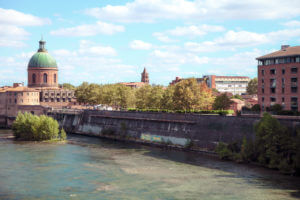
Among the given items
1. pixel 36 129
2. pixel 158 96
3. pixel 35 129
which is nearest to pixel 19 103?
pixel 36 129

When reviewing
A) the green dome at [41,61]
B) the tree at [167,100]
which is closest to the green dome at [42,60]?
the green dome at [41,61]

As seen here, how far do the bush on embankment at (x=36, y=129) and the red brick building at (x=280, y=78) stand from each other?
45.8 meters

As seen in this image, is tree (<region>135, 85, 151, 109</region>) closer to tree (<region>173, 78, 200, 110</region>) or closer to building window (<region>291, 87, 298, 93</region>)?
tree (<region>173, 78, 200, 110</region>)

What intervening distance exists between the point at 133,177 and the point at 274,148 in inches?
767

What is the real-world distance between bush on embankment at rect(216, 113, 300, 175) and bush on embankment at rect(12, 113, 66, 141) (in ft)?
145

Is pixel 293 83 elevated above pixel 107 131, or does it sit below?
above

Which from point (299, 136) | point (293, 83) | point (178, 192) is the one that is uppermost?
point (293, 83)

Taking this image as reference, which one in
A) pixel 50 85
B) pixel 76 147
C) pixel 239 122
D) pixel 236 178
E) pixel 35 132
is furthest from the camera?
pixel 50 85

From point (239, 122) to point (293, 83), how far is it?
22210mm

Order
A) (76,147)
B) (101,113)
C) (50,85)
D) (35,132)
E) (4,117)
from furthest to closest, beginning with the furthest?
(50,85) → (4,117) → (101,113) → (35,132) → (76,147)

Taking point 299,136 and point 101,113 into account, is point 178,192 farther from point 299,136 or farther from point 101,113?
point 101,113

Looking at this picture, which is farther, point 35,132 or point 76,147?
point 35,132

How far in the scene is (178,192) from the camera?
42156 millimetres

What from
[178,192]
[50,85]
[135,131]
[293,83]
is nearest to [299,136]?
[178,192]
